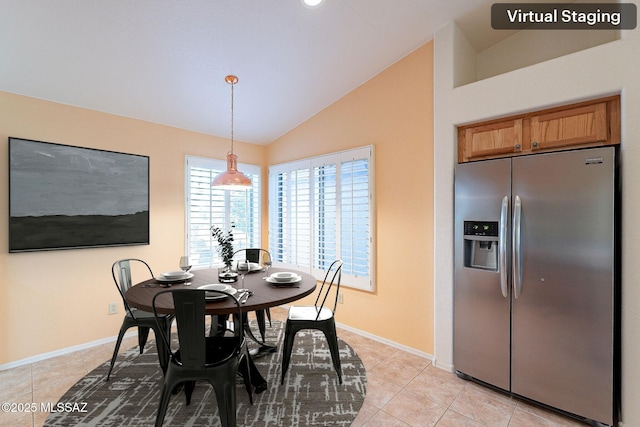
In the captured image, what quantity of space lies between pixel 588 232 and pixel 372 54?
2.29 m

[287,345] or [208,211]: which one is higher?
[208,211]

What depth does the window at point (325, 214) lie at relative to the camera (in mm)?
3305

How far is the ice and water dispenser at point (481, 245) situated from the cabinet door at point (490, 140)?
570 millimetres

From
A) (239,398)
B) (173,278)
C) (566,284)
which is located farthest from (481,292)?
(173,278)

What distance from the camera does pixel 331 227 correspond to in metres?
3.61

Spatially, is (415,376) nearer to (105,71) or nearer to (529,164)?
(529,164)

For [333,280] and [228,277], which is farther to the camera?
[333,280]

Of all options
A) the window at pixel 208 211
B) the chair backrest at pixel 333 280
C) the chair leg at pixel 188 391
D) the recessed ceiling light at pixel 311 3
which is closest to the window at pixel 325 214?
the chair backrest at pixel 333 280

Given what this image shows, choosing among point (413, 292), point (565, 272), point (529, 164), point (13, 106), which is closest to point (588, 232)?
point (565, 272)

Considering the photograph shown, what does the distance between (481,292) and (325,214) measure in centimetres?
189

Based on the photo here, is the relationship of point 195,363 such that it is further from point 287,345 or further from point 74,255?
point 74,255

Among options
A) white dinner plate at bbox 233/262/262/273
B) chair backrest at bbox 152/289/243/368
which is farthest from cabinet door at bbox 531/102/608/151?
white dinner plate at bbox 233/262/262/273

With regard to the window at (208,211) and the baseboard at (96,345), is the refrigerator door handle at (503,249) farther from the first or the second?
the window at (208,211)

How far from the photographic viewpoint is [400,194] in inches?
119
